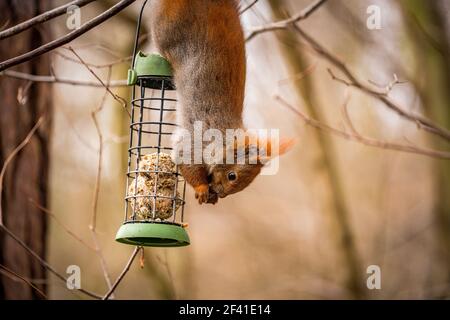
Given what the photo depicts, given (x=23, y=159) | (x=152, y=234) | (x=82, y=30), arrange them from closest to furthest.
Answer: (x=82, y=30)
(x=152, y=234)
(x=23, y=159)

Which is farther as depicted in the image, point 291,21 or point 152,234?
point 291,21

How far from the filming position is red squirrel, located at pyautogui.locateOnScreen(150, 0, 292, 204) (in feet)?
10.2

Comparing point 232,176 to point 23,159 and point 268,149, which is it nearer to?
point 268,149

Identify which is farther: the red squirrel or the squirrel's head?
the squirrel's head

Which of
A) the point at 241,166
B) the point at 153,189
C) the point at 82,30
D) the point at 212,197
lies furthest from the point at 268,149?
the point at 82,30

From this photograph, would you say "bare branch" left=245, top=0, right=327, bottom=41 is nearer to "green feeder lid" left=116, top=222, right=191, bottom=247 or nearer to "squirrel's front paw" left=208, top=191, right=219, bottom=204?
"squirrel's front paw" left=208, top=191, right=219, bottom=204

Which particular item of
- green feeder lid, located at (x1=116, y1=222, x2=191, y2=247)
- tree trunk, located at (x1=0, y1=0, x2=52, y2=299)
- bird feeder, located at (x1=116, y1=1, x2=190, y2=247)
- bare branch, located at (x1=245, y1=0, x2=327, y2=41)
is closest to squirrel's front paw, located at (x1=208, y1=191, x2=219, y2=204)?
bird feeder, located at (x1=116, y1=1, x2=190, y2=247)

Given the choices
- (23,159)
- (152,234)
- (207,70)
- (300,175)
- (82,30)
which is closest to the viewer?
(82,30)

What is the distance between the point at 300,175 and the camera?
296 inches

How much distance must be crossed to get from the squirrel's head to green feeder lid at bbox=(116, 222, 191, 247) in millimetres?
393

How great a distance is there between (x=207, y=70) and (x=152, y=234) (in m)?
0.80

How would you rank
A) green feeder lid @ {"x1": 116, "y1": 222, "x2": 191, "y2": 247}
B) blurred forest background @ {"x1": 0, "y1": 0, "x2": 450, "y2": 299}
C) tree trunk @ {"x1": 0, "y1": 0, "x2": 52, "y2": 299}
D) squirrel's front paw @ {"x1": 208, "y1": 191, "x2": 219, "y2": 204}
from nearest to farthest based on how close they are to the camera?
1. green feeder lid @ {"x1": 116, "y1": 222, "x2": 191, "y2": 247}
2. squirrel's front paw @ {"x1": 208, "y1": 191, "x2": 219, "y2": 204}
3. tree trunk @ {"x1": 0, "y1": 0, "x2": 52, "y2": 299}
4. blurred forest background @ {"x1": 0, "y1": 0, "x2": 450, "y2": 299}

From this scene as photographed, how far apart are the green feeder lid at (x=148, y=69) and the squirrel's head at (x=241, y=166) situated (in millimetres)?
481

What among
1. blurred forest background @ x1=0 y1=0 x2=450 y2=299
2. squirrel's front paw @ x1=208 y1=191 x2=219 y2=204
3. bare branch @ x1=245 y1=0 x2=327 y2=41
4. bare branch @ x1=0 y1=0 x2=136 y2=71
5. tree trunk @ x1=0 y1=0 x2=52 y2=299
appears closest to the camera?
bare branch @ x1=0 y1=0 x2=136 y2=71
